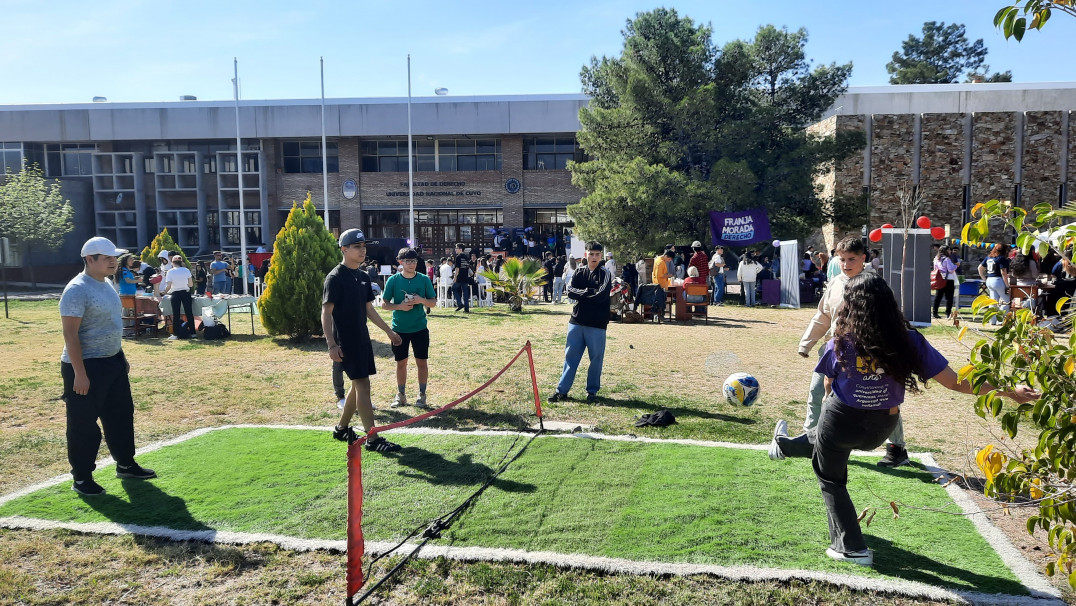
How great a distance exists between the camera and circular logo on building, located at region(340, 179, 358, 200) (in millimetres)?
39219

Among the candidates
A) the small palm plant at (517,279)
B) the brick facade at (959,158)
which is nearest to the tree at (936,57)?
the brick facade at (959,158)

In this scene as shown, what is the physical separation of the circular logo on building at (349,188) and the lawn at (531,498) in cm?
2906

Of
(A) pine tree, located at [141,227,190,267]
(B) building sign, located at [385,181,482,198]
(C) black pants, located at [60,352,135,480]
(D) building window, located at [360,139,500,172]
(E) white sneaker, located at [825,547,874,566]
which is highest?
(D) building window, located at [360,139,500,172]

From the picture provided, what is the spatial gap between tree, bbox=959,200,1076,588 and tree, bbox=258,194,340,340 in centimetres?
1264

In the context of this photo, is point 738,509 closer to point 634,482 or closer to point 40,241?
point 634,482

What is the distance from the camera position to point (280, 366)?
1152 centimetres

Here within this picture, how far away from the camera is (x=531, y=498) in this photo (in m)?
5.22

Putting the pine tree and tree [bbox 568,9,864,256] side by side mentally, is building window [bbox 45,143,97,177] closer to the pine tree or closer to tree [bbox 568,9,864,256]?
the pine tree

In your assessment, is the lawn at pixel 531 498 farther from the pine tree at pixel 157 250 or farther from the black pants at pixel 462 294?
the pine tree at pixel 157 250

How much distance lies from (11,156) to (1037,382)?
164 feet

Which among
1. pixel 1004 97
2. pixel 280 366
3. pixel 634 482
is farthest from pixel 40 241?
pixel 1004 97

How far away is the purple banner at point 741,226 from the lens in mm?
23922

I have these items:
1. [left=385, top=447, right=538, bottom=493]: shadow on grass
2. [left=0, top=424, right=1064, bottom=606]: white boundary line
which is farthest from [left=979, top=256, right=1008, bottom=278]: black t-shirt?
[left=385, top=447, right=538, bottom=493]: shadow on grass

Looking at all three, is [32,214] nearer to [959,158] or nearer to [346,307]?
[346,307]
